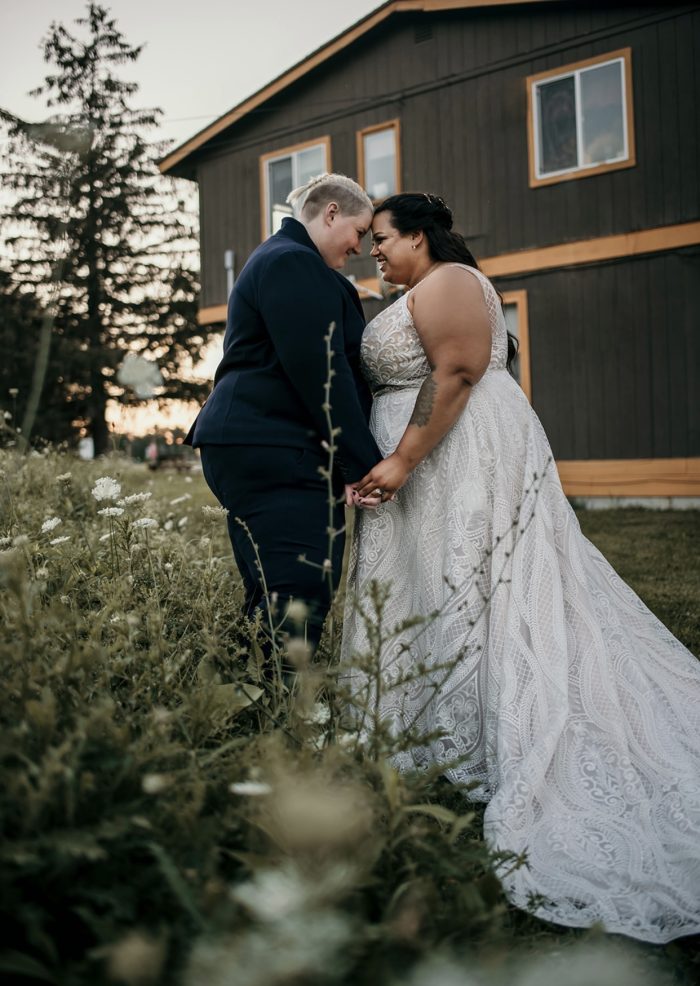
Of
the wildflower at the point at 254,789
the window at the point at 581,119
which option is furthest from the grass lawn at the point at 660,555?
the window at the point at 581,119

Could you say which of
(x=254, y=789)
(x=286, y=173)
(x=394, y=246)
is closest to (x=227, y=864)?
(x=254, y=789)

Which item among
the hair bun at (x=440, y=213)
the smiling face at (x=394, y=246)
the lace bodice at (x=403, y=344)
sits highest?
the hair bun at (x=440, y=213)

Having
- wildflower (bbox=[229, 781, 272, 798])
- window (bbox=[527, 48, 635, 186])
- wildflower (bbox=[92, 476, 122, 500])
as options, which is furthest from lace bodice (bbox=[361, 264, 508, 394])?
window (bbox=[527, 48, 635, 186])

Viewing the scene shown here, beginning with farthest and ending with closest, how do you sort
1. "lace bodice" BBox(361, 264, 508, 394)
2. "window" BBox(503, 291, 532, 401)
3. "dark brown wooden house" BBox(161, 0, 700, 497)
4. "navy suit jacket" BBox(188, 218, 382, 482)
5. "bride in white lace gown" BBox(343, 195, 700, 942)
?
"window" BBox(503, 291, 532, 401)
"dark brown wooden house" BBox(161, 0, 700, 497)
"lace bodice" BBox(361, 264, 508, 394)
"navy suit jacket" BBox(188, 218, 382, 482)
"bride in white lace gown" BBox(343, 195, 700, 942)

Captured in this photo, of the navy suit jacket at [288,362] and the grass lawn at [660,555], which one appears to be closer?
the navy suit jacket at [288,362]

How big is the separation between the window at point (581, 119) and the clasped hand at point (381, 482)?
927 centimetres

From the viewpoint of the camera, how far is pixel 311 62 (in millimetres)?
13172

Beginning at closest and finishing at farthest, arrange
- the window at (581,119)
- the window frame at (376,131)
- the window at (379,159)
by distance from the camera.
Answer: the window at (581,119) < the window frame at (376,131) < the window at (379,159)

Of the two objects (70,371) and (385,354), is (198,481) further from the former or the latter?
(70,371)

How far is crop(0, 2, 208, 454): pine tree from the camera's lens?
25484 mm

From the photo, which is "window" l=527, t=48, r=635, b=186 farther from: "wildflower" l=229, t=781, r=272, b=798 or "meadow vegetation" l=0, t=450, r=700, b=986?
"wildflower" l=229, t=781, r=272, b=798

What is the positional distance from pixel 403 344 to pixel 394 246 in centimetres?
42

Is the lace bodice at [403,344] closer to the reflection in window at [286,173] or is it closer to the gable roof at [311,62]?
the gable roof at [311,62]

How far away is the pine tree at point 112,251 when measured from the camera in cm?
Result: 2548
